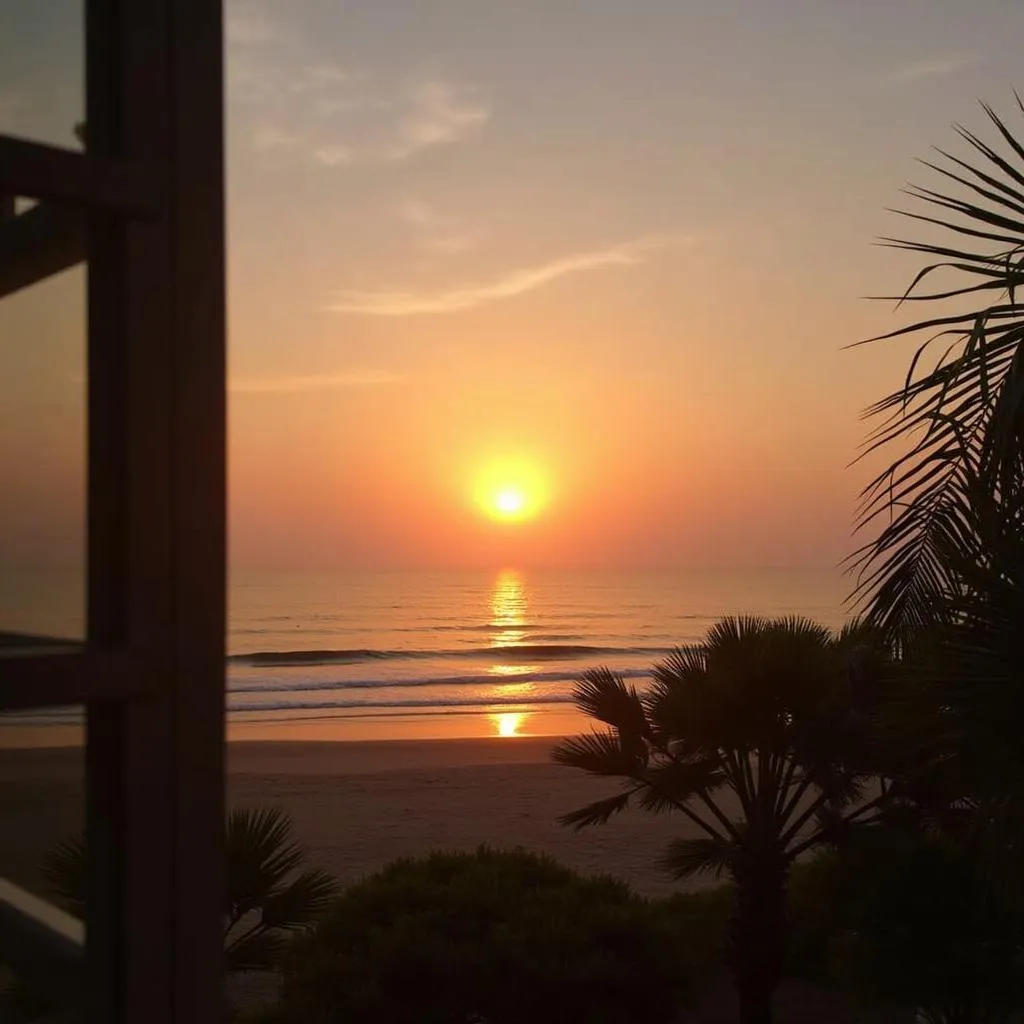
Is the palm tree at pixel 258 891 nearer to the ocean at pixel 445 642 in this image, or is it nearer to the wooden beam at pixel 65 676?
the wooden beam at pixel 65 676

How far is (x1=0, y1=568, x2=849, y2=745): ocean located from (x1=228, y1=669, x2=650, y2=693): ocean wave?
7cm

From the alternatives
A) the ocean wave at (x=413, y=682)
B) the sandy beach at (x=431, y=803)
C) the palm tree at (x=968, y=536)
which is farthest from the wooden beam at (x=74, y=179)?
the ocean wave at (x=413, y=682)

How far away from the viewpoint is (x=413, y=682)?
36438 mm

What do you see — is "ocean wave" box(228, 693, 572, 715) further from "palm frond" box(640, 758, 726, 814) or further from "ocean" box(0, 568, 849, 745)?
"palm frond" box(640, 758, 726, 814)

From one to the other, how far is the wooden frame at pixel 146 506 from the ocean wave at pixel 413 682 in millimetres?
32903

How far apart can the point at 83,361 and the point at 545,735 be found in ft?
85.6

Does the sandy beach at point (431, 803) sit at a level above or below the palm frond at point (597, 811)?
below

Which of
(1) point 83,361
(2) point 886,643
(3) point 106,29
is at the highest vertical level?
(3) point 106,29

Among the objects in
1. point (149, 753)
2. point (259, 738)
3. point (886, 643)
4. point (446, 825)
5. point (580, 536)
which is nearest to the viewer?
point (149, 753)

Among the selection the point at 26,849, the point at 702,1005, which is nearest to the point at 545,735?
the point at 702,1005

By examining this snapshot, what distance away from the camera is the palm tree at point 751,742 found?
23.5 ft

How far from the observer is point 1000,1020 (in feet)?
19.7

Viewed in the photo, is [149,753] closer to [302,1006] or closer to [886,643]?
[886,643]

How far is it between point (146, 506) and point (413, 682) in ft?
118
